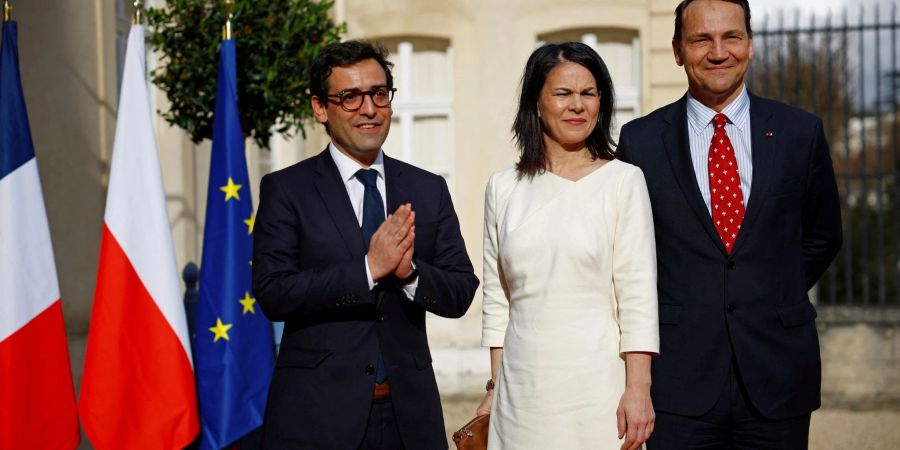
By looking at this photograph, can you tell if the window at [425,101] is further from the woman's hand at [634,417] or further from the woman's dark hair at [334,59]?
the woman's hand at [634,417]

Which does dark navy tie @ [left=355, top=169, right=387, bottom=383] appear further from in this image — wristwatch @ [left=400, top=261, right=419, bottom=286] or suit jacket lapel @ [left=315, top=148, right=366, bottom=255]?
wristwatch @ [left=400, top=261, right=419, bottom=286]

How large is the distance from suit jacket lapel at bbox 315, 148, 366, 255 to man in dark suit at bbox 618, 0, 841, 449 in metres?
0.86

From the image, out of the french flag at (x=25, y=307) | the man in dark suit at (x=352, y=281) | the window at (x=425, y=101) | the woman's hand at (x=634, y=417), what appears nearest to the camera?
the woman's hand at (x=634, y=417)

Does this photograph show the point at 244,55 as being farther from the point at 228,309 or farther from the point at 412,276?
the point at 412,276

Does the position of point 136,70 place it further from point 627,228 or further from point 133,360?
point 627,228

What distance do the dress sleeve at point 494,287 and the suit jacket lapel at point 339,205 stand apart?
37cm

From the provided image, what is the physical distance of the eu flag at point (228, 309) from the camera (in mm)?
5361

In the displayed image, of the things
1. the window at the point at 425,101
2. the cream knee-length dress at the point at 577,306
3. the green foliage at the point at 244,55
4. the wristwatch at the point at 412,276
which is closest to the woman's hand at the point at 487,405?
the cream knee-length dress at the point at 577,306

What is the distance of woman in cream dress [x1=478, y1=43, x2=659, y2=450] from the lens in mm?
3064

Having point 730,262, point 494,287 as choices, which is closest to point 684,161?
point 730,262

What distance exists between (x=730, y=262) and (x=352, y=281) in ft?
3.48

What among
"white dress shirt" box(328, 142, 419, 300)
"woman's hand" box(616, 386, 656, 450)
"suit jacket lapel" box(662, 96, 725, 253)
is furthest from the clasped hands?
"suit jacket lapel" box(662, 96, 725, 253)

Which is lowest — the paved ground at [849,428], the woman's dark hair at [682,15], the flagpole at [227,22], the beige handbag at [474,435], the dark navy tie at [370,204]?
the paved ground at [849,428]

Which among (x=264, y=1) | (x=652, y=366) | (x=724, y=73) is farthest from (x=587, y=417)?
(x=264, y=1)
